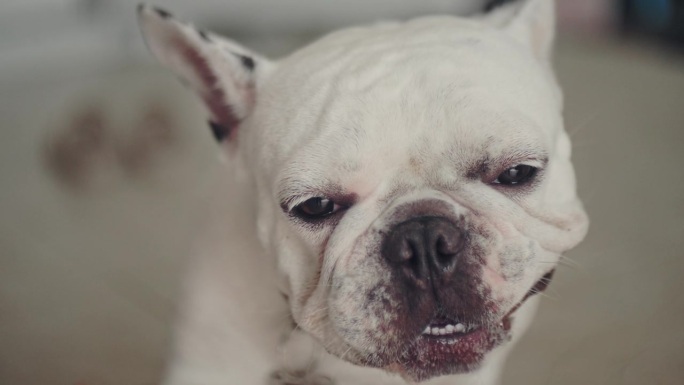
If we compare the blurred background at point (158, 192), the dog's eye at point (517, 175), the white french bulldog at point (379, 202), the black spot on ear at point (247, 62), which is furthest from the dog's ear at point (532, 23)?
the black spot on ear at point (247, 62)

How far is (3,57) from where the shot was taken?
258 centimetres

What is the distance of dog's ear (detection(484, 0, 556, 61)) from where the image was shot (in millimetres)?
1244

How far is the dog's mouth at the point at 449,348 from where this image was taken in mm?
928

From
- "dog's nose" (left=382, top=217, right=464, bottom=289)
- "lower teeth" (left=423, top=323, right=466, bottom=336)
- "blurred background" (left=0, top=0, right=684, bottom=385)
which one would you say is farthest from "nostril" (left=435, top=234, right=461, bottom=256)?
"blurred background" (left=0, top=0, right=684, bottom=385)

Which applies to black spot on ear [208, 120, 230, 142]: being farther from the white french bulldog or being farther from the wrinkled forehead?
the wrinkled forehead

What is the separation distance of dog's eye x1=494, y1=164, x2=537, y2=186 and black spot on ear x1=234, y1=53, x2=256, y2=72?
456 mm

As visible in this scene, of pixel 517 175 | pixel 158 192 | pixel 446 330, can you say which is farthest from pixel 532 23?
pixel 158 192

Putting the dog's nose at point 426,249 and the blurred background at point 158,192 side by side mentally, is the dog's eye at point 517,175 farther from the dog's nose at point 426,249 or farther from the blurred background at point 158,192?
the blurred background at point 158,192

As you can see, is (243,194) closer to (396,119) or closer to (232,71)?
(232,71)

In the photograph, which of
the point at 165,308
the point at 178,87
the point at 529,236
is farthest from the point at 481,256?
the point at 178,87

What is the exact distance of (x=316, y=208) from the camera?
1.01m

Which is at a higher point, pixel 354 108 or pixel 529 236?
pixel 354 108

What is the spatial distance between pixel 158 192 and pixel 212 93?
768mm

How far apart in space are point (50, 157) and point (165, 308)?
78cm
